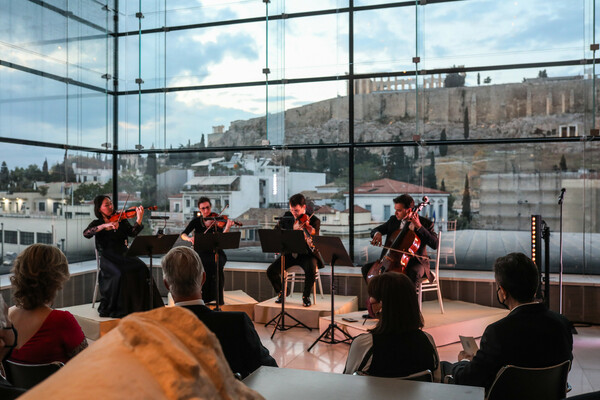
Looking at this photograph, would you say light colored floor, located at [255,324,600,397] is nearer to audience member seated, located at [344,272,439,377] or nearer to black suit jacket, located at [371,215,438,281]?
black suit jacket, located at [371,215,438,281]

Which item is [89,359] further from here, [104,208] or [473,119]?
[473,119]

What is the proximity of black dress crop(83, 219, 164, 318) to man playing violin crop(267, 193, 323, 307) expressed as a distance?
1.24 m

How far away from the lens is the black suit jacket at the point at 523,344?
6.55 ft

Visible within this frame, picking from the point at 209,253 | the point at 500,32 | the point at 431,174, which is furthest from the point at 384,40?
the point at 209,253

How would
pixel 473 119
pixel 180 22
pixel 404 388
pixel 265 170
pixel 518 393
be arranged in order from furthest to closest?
pixel 180 22
pixel 265 170
pixel 473 119
pixel 518 393
pixel 404 388

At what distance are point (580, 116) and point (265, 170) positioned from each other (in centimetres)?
385

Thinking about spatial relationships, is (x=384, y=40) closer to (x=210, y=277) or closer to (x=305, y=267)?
(x=305, y=267)

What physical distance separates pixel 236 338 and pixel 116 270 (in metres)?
3.32

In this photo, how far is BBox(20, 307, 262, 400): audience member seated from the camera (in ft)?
1.01

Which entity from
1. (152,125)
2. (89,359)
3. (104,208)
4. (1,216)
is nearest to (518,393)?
(89,359)

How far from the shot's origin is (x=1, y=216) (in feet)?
19.5

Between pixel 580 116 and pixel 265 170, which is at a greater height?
pixel 580 116

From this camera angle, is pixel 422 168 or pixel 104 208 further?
pixel 422 168

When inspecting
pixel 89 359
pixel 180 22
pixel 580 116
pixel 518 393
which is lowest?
pixel 518 393
